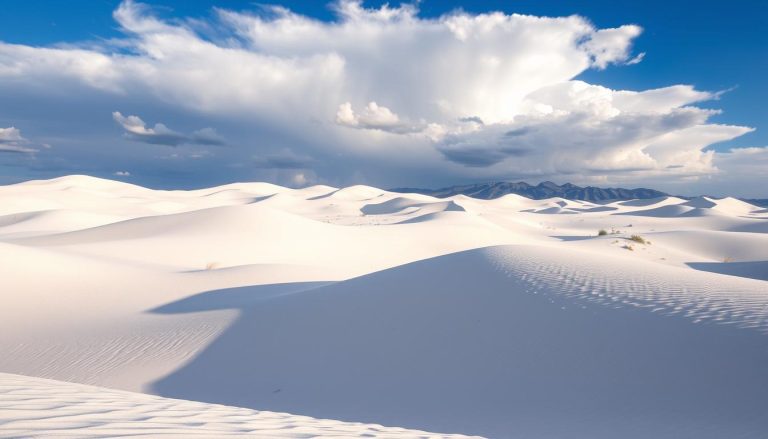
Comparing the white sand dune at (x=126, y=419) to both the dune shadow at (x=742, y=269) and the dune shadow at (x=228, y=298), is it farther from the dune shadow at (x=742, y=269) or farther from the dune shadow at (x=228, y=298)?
the dune shadow at (x=742, y=269)

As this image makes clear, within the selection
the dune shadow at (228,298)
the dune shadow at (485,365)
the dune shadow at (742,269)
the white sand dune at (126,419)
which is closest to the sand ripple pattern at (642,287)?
the dune shadow at (485,365)

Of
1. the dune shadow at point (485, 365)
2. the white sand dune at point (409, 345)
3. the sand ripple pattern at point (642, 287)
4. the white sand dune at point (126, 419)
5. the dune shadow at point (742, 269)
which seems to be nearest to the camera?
the white sand dune at point (126, 419)

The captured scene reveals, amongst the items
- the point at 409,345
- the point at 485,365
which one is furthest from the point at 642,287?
the point at 409,345

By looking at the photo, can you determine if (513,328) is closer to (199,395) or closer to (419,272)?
(419,272)

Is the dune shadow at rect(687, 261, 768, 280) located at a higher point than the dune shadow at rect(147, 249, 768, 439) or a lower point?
lower

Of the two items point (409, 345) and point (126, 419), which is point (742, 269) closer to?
point (409, 345)

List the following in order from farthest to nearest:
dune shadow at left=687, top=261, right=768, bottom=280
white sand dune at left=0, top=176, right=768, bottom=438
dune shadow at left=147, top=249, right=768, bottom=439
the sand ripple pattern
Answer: dune shadow at left=687, top=261, right=768, bottom=280
the sand ripple pattern
dune shadow at left=147, top=249, right=768, bottom=439
white sand dune at left=0, top=176, right=768, bottom=438

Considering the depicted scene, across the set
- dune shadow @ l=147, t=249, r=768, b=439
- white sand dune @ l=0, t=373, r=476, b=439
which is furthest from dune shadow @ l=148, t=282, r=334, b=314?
white sand dune @ l=0, t=373, r=476, b=439

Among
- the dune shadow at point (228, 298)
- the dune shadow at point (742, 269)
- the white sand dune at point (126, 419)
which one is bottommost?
the dune shadow at point (742, 269)

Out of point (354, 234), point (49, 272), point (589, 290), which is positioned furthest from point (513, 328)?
point (354, 234)

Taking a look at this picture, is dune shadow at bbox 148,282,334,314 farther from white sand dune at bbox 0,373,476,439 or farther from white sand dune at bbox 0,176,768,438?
white sand dune at bbox 0,373,476,439

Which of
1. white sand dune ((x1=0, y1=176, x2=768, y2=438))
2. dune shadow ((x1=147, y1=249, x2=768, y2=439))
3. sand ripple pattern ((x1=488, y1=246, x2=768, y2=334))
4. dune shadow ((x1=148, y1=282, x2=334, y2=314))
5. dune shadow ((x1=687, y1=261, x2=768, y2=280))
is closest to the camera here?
white sand dune ((x1=0, y1=176, x2=768, y2=438))

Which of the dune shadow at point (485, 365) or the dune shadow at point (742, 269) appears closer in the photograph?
the dune shadow at point (485, 365)

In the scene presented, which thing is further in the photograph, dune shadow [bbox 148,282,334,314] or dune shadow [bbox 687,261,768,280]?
dune shadow [bbox 687,261,768,280]
